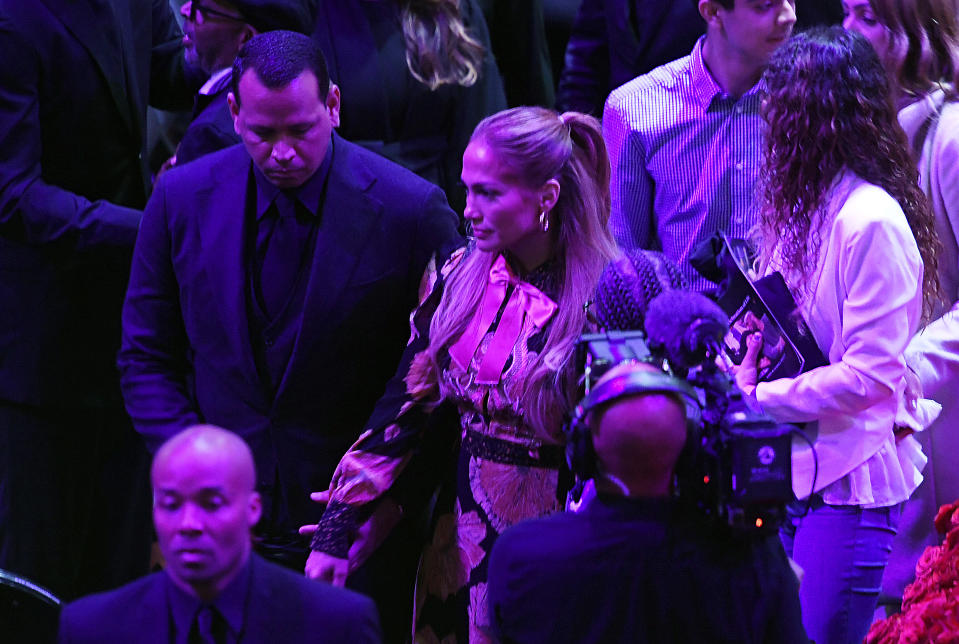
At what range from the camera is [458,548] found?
356 cm

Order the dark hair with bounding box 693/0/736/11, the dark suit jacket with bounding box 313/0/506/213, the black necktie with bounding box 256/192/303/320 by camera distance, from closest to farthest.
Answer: the black necktie with bounding box 256/192/303/320 → the dark hair with bounding box 693/0/736/11 → the dark suit jacket with bounding box 313/0/506/213

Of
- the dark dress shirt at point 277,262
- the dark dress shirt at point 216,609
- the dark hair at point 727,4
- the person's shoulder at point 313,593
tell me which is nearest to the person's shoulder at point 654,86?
the dark hair at point 727,4

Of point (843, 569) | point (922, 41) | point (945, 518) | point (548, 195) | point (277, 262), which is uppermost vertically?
point (922, 41)

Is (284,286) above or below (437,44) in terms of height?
below

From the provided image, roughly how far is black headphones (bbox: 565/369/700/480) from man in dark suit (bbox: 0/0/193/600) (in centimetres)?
235

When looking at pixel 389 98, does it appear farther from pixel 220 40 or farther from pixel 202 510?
pixel 202 510

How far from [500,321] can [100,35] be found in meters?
1.84

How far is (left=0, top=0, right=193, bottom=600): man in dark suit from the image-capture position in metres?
4.45

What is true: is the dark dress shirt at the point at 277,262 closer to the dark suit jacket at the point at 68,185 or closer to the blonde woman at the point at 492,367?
the blonde woman at the point at 492,367

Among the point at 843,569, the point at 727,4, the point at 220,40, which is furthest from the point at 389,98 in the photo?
the point at 843,569

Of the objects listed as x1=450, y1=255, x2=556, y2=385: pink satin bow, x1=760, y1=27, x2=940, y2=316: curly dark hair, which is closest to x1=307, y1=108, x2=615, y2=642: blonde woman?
x1=450, y1=255, x2=556, y2=385: pink satin bow

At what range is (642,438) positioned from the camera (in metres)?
2.43

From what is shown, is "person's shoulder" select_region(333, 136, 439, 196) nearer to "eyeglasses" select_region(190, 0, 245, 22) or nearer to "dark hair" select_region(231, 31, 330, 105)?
"dark hair" select_region(231, 31, 330, 105)

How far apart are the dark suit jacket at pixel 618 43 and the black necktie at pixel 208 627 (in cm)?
300
